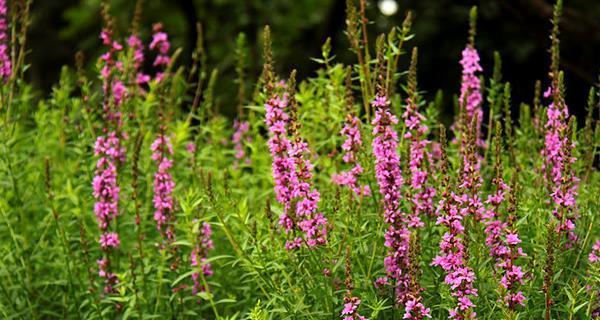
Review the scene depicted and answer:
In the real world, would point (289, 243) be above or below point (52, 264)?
above

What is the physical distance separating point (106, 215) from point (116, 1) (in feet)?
31.8

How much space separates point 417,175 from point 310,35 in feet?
39.1

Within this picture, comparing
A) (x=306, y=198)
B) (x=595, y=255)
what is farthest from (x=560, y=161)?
(x=306, y=198)

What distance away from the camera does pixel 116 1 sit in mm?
14031

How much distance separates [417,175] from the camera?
4.20 metres

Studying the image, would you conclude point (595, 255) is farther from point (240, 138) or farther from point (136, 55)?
point (136, 55)

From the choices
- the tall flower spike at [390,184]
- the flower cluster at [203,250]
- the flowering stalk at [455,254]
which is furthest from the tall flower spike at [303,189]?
the flower cluster at [203,250]

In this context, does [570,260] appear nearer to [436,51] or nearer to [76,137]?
[76,137]

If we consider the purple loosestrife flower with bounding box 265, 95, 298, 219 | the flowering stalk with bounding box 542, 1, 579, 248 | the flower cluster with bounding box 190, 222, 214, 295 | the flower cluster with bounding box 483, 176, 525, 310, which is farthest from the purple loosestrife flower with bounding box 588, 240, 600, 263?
the flower cluster with bounding box 190, 222, 214, 295

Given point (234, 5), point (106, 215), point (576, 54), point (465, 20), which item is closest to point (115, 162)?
point (106, 215)

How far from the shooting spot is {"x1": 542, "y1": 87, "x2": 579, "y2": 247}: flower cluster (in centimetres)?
372

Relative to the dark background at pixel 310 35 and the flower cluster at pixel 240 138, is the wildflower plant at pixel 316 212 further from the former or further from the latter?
the dark background at pixel 310 35

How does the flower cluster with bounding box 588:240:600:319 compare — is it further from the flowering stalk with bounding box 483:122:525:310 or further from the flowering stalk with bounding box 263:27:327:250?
the flowering stalk with bounding box 263:27:327:250

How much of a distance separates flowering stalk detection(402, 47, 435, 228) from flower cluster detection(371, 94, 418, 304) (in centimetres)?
10
